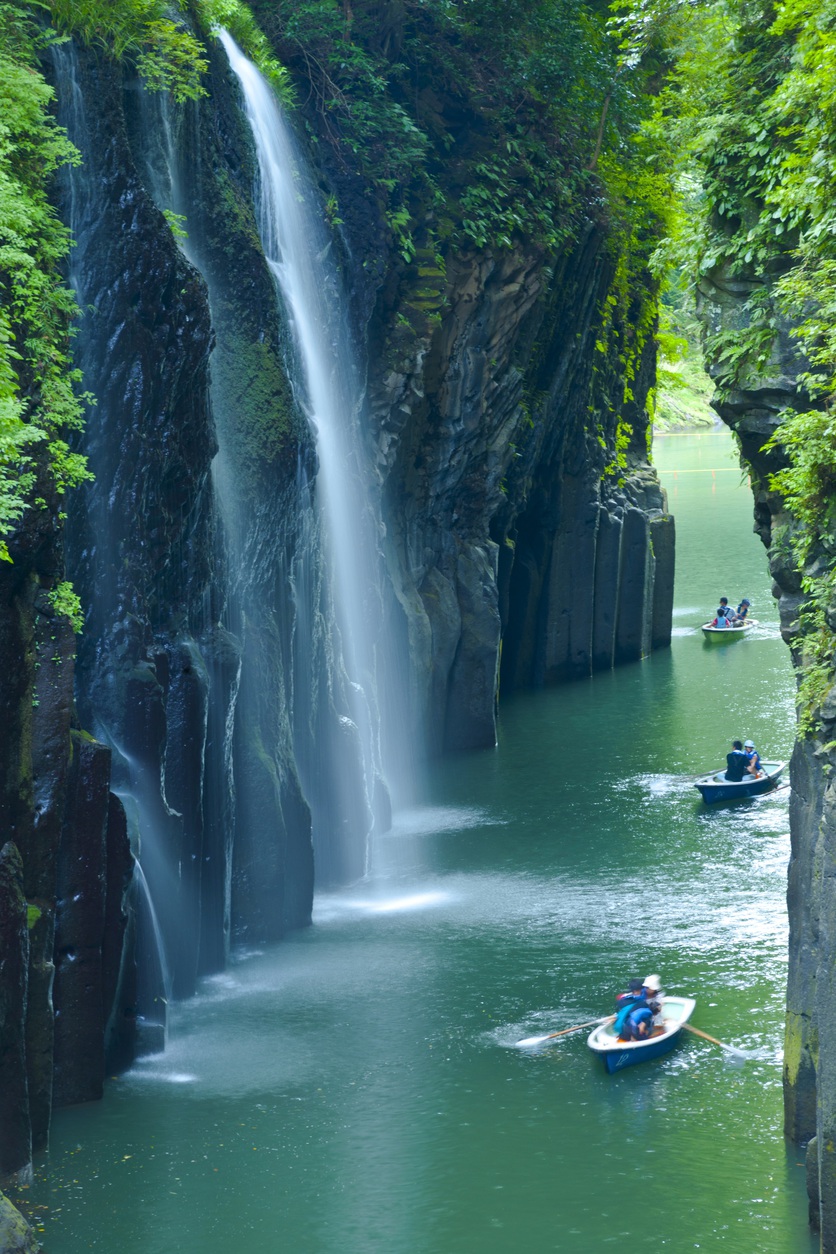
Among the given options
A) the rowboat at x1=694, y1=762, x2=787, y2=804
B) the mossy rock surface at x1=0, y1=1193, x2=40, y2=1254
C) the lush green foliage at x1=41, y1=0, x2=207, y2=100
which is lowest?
the mossy rock surface at x1=0, y1=1193, x2=40, y2=1254

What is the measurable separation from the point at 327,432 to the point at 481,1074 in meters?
13.5

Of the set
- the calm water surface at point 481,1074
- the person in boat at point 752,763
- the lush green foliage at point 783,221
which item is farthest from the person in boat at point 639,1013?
the person in boat at point 752,763

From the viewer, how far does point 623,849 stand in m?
26.0

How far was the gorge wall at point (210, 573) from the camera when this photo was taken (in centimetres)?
1576

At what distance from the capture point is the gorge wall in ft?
51.7

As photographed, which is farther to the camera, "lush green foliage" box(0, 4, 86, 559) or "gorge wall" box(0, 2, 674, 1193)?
"gorge wall" box(0, 2, 674, 1193)

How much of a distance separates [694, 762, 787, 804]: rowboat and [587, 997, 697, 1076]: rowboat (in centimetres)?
1048

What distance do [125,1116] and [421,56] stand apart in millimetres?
23675

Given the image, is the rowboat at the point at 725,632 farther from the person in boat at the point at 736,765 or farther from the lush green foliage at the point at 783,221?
the lush green foliage at the point at 783,221

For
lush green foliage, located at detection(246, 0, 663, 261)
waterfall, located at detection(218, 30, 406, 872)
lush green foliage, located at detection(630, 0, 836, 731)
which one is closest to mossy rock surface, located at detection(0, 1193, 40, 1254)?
lush green foliage, located at detection(630, 0, 836, 731)

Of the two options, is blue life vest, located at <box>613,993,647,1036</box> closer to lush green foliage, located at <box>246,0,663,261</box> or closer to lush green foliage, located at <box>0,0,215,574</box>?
lush green foliage, located at <box>0,0,215,574</box>

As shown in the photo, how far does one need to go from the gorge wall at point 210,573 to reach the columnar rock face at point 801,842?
7319mm

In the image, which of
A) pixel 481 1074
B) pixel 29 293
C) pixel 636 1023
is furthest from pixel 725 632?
pixel 29 293

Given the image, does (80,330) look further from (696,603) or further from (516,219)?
(696,603)
